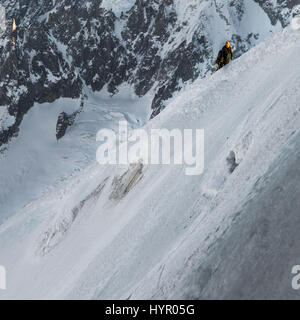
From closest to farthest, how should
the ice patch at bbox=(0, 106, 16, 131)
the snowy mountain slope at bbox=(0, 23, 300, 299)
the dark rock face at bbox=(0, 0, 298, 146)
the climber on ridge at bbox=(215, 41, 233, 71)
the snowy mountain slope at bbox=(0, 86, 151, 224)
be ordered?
1. the snowy mountain slope at bbox=(0, 23, 300, 299)
2. the climber on ridge at bbox=(215, 41, 233, 71)
3. the snowy mountain slope at bbox=(0, 86, 151, 224)
4. the ice patch at bbox=(0, 106, 16, 131)
5. the dark rock face at bbox=(0, 0, 298, 146)

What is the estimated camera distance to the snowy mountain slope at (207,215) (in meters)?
7.50

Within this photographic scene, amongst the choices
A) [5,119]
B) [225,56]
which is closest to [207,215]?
[225,56]

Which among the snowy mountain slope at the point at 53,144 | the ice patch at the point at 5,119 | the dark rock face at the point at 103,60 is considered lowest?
the snowy mountain slope at the point at 53,144

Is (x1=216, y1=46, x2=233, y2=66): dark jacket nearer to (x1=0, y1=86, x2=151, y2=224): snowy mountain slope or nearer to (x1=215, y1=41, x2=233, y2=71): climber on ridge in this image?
(x1=215, y1=41, x2=233, y2=71): climber on ridge

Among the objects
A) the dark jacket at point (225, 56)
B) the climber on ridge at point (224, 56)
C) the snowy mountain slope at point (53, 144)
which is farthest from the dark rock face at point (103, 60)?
the dark jacket at point (225, 56)

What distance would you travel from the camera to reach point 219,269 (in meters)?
7.58

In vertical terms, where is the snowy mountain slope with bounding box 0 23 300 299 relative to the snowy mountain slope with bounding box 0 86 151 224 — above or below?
above

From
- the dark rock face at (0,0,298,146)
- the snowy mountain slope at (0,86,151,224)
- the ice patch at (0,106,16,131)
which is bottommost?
the snowy mountain slope at (0,86,151,224)

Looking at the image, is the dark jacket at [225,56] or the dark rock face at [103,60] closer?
the dark jacket at [225,56]

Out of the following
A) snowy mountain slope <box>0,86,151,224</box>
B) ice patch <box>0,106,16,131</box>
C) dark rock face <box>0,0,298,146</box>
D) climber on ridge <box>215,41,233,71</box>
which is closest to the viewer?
climber on ridge <box>215,41,233,71</box>

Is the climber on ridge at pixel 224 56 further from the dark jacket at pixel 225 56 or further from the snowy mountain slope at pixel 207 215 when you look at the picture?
Answer: the snowy mountain slope at pixel 207 215

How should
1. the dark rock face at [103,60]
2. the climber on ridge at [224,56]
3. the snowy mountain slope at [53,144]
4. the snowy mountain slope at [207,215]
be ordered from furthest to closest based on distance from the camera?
the dark rock face at [103,60] < the snowy mountain slope at [53,144] < the climber on ridge at [224,56] < the snowy mountain slope at [207,215]

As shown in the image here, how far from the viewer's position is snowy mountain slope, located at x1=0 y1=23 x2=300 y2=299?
750cm

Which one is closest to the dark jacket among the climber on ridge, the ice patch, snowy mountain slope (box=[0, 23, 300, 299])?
the climber on ridge
